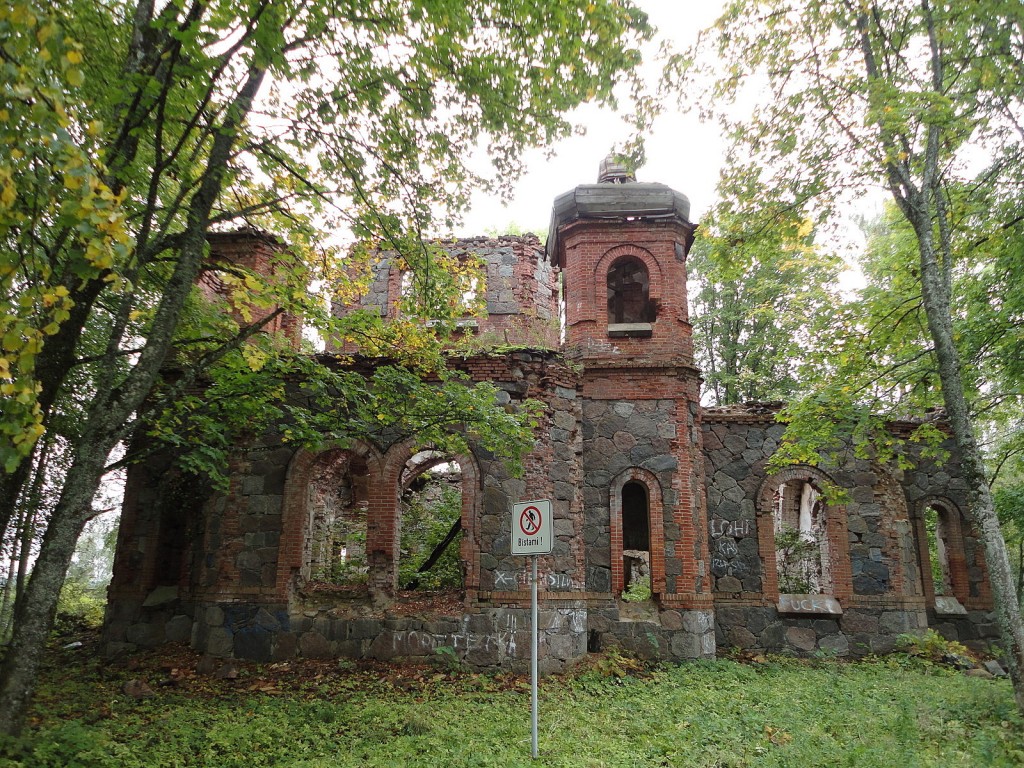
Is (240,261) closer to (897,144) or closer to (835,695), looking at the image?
(897,144)

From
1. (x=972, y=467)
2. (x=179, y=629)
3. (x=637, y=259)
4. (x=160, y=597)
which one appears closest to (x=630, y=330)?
(x=637, y=259)

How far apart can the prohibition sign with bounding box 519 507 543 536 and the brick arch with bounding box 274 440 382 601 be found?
14.3 ft

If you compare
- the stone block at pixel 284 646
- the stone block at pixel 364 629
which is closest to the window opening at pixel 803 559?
the stone block at pixel 364 629

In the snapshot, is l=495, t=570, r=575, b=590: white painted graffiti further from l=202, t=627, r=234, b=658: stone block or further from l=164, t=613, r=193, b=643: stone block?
l=164, t=613, r=193, b=643: stone block

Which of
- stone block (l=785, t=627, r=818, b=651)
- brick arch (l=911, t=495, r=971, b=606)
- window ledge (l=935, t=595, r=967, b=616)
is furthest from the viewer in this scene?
brick arch (l=911, t=495, r=971, b=606)

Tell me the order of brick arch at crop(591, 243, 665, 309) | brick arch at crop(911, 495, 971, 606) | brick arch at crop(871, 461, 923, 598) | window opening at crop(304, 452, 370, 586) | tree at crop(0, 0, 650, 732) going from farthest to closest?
Result: brick arch at crop(911, 495, 971, 606)
brick arch at crop(591, 243, 665, 309)
brick arch at crop(871, 461, 923, 598)
window opening at crop(304, 452, 370, 586)
tree at crop(0, 0, 650, 732)

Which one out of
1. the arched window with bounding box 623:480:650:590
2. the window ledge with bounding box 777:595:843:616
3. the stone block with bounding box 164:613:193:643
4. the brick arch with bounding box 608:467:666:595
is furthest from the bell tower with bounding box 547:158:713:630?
the stone block with bounding box 164:613:193:643

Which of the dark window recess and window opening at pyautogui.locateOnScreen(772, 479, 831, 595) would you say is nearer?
window opening at pyautogui.locateOnScreen(772, 479, 831, 595)

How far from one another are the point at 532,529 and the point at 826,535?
345 inches

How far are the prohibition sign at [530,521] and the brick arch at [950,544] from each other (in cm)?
1005

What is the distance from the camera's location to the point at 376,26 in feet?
20.6

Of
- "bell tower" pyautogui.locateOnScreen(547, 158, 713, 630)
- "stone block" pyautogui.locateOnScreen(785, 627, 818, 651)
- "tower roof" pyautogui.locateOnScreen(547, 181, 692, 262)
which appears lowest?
"stone block" pyautogui.locateOnScreen(785, 627, 818, 651)

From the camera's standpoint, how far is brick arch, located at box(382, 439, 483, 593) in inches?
401

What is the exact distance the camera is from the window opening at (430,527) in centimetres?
1228
